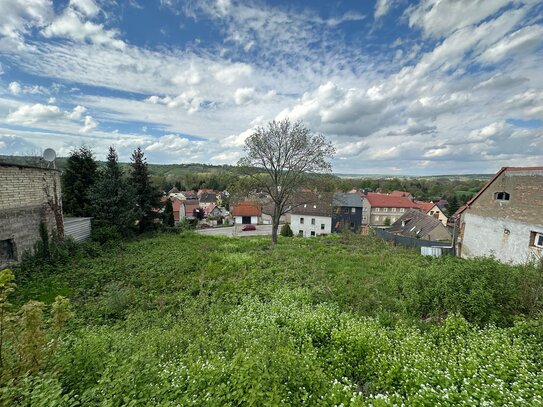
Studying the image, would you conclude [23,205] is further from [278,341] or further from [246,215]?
[246,215]

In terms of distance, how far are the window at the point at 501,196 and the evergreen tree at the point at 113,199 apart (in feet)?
75.8

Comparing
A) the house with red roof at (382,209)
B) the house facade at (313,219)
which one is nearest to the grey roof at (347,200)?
the house facade at (313,219)

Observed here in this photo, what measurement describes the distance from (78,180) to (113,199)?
5528mm

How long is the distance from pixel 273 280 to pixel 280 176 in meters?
10.8

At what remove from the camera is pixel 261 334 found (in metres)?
4.56

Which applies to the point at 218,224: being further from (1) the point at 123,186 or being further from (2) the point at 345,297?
(2) the point at 345,297

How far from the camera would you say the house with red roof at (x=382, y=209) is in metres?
47.7

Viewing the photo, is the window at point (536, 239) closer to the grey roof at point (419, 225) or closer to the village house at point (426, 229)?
the village house at point (426, 229)

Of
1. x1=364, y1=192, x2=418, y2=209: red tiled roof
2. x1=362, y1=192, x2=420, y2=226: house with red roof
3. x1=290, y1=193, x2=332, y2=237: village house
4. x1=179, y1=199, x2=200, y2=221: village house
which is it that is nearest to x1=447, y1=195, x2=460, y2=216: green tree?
x1=364, y1=192, x2=418, y2=209: red tiled roof

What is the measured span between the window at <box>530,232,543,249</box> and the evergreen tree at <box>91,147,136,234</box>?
23.1m

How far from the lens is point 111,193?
15992 mm

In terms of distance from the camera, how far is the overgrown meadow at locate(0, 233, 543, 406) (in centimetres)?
284

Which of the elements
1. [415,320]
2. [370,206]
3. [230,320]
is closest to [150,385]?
[230,320]

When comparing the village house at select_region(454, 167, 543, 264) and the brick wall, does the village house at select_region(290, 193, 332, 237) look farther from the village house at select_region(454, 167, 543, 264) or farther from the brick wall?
the brick wall
